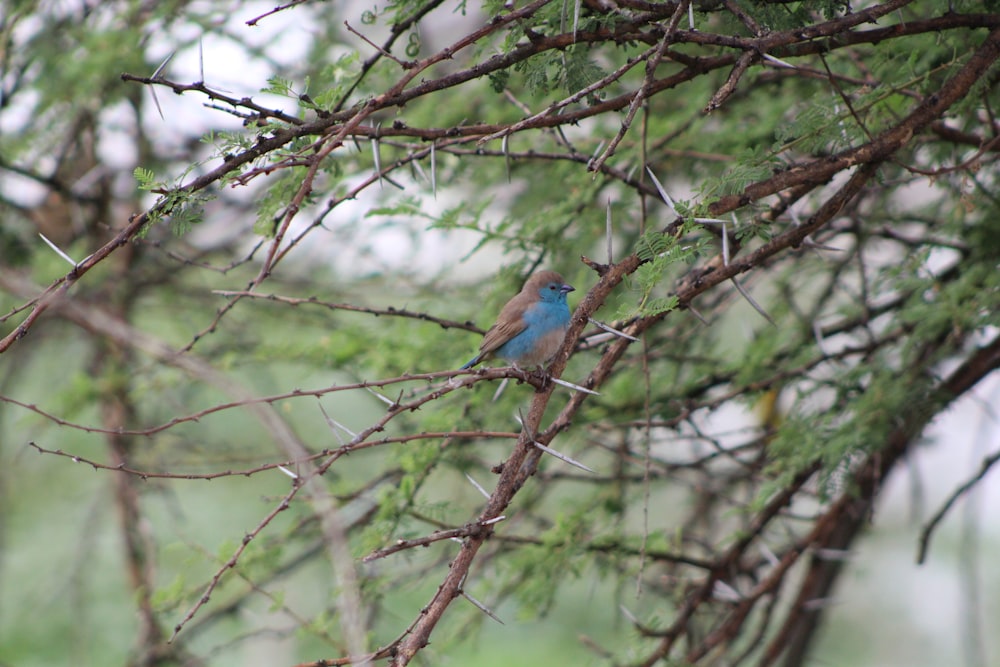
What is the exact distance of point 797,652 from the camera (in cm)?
554

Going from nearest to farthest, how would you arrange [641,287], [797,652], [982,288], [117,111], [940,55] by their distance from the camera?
[641,287] → [940,55] → [982,288] → [797,652] → [117,111]

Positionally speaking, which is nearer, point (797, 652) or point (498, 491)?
point (498, 491)

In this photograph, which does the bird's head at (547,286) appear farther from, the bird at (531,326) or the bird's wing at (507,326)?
the bird's wing at (507,326)

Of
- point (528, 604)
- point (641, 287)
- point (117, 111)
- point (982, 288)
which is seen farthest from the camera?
point (117, 111)

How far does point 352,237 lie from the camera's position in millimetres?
7484

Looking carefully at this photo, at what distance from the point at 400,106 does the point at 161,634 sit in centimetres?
415

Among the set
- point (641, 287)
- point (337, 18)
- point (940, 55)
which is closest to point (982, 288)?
Result: point (940, 55)

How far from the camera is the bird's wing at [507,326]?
4.07 m

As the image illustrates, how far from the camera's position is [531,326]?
4.11 meters

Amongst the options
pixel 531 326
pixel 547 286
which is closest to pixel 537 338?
pixel 531 326

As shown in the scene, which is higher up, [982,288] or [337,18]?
[337,18]

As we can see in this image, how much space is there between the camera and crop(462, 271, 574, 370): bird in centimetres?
409

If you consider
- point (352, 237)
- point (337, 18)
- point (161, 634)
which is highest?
point (337, 18)

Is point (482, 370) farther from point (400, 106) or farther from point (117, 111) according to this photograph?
point (117, 111)
